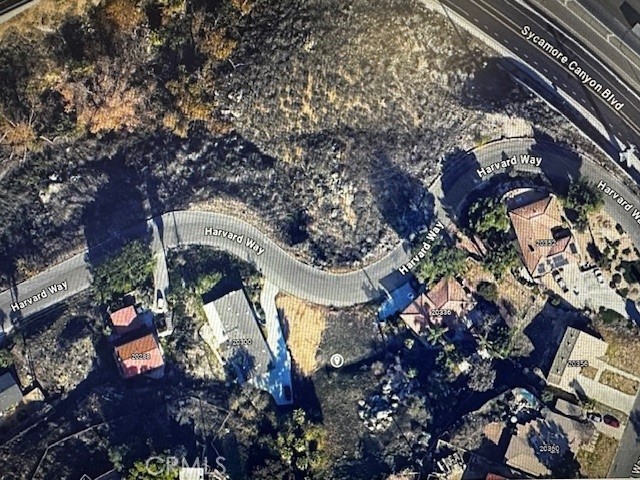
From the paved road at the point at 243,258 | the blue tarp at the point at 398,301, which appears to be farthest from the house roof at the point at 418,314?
the paved road at the point at 243,258

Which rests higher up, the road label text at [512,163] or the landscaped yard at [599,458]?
the road label text at [512,163]

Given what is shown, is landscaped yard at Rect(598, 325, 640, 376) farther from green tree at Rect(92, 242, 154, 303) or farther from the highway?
green tree at Rect(92, 242, 154, 303)

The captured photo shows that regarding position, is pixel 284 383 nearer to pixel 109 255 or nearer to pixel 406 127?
pixel 109 255

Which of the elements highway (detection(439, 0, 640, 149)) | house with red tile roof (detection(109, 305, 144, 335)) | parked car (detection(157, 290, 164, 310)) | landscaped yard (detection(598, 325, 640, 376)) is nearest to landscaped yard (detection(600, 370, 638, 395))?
landscaped yard (detection(598, 325, 640, 376))

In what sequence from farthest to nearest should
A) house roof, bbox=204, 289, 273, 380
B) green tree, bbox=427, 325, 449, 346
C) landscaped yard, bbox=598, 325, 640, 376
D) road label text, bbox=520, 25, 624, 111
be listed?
road label text, bbox=520, 25, 624, 111 < landscaped yard, bbox=598, 325, 640, 376 < house roof, bbox=204, 289, 273, 380 < green tree, bbox=427, 325, 449, 346

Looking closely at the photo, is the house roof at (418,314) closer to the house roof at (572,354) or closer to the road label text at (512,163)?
the house roof at (572,354)

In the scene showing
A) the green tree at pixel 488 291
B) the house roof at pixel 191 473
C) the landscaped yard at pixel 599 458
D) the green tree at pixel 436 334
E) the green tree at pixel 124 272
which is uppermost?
the green tree at pixel 124 272
